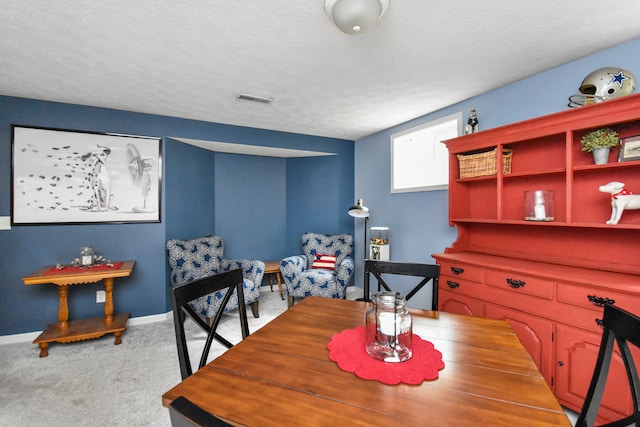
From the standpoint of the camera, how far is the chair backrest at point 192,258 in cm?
319

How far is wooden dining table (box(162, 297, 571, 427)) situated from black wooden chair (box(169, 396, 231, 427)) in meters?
0.28

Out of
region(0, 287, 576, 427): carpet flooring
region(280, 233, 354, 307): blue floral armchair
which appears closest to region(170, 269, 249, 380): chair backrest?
region(0, 287, 576, 427): carpet flooring

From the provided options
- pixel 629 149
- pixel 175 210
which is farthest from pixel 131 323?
pixel 629 149

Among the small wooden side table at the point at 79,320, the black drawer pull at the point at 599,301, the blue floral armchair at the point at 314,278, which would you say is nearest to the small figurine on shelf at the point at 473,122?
the black drawer pull at the point at 599,301

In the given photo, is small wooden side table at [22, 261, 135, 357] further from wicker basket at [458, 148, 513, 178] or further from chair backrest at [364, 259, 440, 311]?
wicker basket at [458, 148, 513, 178]

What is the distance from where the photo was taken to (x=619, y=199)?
1692 mm

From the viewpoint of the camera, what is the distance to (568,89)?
213 centimetres

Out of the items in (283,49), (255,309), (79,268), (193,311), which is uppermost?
(283,49)

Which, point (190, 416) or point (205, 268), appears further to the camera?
point (205, 268)

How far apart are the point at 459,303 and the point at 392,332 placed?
1.55 m

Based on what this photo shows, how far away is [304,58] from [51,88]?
2.37 metres

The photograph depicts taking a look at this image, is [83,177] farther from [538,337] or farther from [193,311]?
[538,337]

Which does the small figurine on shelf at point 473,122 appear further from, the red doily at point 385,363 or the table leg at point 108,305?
the table leg at point 108,305

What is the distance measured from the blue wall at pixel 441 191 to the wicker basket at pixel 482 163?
38 cm
